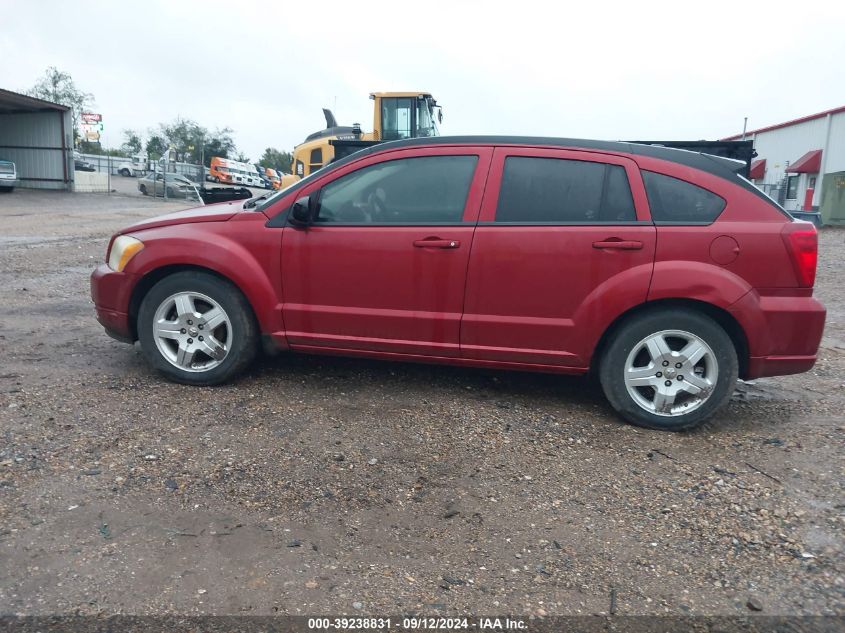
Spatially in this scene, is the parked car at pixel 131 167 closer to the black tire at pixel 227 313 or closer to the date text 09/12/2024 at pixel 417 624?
the black tire at pixel 227 313

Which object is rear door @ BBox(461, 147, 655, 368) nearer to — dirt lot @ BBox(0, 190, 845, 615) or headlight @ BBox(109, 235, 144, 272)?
dirt lot @ BBox(0, 190, 845, 615)

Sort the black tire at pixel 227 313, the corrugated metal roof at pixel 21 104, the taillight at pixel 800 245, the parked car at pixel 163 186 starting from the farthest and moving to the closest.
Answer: the parked car at pixel 163 186, the corrugated metal roof at pixel 21 104, the black tire at pixel 227 313, the taillight at pixel 800 245

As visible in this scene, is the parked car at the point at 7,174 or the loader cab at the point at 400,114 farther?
the parked car at the point at 7,174

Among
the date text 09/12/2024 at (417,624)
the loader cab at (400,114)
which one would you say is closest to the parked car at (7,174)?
the loader cab at (400,114)

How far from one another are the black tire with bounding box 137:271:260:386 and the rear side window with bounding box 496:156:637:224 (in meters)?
1.79

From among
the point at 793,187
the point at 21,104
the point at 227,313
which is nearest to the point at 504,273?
the point at 227,313

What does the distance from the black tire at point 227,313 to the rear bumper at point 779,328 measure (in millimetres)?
3002

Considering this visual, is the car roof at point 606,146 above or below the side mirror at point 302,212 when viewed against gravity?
above

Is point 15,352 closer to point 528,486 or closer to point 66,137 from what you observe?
point 528,486

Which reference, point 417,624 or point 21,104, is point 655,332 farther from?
point 21,104

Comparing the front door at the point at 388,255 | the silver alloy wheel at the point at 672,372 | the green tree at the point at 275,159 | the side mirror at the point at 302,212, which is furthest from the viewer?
the green tree at the point at 275,159

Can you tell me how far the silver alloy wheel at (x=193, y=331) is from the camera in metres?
4.71

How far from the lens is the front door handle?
14.4 feet

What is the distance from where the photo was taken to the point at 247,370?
5117 mm
